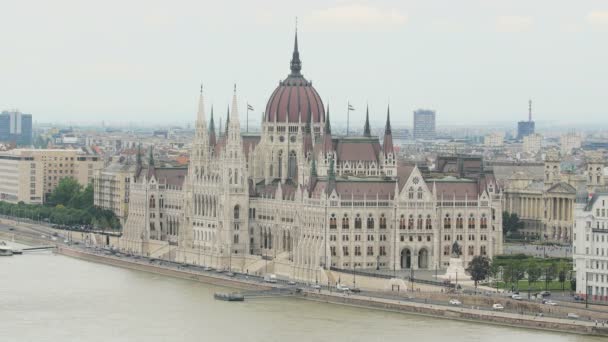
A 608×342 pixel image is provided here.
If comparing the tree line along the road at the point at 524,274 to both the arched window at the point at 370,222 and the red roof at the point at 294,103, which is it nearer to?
the arched window at the point at 370,222

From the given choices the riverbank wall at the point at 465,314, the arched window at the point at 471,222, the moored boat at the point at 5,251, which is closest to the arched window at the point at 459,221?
the arched window at the point at 471,222

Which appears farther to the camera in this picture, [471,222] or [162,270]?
[162,270]

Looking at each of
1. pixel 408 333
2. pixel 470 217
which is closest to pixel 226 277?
pixel 470 217

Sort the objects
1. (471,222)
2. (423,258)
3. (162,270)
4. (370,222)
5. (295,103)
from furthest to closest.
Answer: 1. (295,103)
2. (162,270)
3. (471,222)
4. (423,258)
5. (370,222)

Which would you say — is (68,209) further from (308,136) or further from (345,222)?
(345,222)

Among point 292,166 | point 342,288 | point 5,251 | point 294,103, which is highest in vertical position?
point 294,103

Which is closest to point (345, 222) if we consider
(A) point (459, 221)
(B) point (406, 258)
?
(B) point (406, 258)

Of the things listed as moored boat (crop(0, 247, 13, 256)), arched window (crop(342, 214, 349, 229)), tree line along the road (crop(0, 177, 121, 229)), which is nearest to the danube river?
arched window (crop(342, 214, 349, 229))
